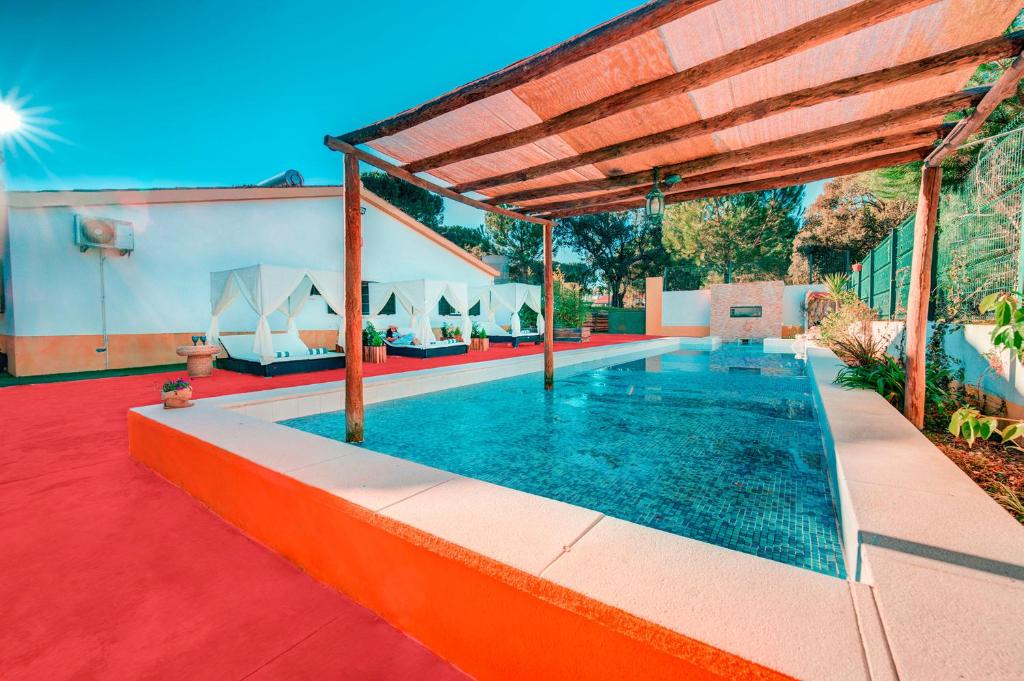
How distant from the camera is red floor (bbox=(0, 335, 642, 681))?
162 cm

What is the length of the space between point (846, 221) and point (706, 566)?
30149 millimetres

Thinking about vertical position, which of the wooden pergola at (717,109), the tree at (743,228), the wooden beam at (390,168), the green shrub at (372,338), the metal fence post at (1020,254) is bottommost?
the green shrub at (372,338)

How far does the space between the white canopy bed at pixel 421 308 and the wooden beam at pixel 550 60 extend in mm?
8178

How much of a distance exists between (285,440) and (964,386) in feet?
21.6

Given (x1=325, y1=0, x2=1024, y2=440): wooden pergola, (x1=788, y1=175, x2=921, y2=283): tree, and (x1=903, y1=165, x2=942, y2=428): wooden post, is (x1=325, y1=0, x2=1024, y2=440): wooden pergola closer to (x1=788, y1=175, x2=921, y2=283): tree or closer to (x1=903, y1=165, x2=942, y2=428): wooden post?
(x1=903, y1=165, x2=942, y2=428): wooden post

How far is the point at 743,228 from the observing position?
24875mm

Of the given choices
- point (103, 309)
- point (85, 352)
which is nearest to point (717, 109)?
point (103, 309)

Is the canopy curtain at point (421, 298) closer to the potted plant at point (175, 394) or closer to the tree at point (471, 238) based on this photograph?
the potted plant at point (175, 394)

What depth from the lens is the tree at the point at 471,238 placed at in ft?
99.3

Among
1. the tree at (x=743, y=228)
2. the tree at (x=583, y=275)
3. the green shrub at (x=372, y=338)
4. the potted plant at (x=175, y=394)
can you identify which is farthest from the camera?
the tree at (x=583, y=275)

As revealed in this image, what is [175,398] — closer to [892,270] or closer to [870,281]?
[892,270]

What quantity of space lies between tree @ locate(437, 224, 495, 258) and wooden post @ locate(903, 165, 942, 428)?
2714 cm

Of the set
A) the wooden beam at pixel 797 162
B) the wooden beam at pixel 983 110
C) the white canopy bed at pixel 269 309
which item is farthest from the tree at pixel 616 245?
the wooden beam at pixel 983 110

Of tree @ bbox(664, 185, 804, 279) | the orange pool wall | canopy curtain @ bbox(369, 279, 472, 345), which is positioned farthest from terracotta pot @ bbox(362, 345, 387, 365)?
tree @ bbox(664, 185, 804, 279)
